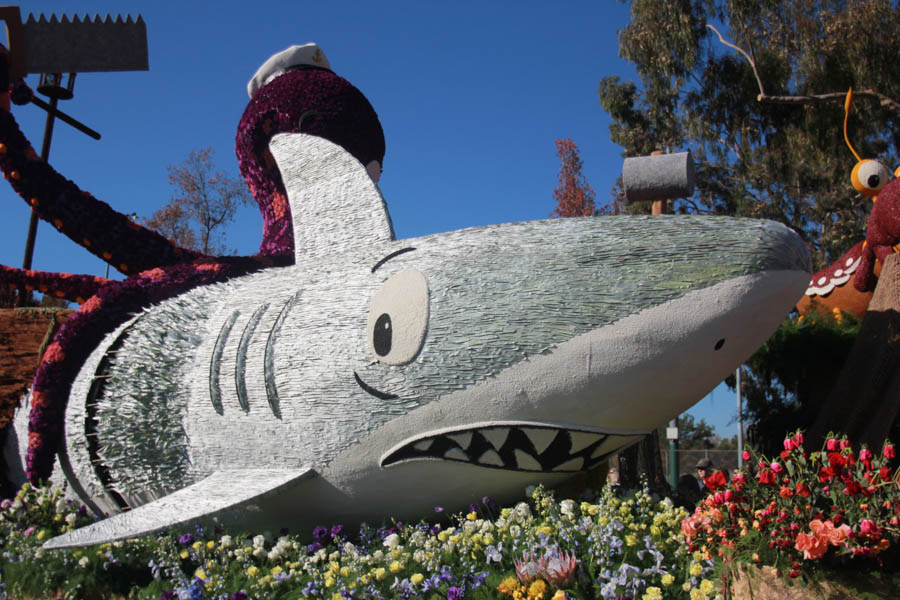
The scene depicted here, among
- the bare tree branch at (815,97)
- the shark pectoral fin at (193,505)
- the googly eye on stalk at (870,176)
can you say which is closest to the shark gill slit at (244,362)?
the shark pectoral fin at (193,505)

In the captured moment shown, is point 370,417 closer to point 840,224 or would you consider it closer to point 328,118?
point 328,118

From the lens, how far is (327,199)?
172 inches

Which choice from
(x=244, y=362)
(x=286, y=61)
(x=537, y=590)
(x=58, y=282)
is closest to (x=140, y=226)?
(x=58, y=282)

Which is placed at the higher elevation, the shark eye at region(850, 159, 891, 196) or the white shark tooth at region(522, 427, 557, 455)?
the shark eye at region(850, 159, 891, 196)

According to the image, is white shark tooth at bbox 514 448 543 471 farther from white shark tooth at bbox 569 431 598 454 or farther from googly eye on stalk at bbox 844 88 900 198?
googly eye on stalk at bbox 844 88 900 198

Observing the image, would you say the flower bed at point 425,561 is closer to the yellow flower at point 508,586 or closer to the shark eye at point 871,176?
the yellow flower at point 508,586

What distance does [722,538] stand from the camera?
102 inches

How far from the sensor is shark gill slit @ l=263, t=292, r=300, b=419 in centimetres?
369

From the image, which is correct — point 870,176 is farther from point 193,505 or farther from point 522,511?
point 193,505

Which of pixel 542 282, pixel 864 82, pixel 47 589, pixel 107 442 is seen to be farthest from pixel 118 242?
→ pixel 864 82

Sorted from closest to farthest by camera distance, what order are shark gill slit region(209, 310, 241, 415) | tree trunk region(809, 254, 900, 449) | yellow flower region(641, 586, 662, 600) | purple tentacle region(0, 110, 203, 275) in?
yellow flower region(641, 586, 662, 600) < shark gill slit region(209, 310, 241, 415) < tree trunk region(809, 254, 900, 449) < purple tentacle region(0, 110, 203, 275)

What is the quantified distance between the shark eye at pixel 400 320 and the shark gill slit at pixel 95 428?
5.70 ft

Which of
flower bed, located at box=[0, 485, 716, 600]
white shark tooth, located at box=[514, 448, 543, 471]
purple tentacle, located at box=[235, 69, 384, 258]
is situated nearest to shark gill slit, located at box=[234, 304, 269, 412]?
flower bed, located at box=[0, 485, 716, 600]

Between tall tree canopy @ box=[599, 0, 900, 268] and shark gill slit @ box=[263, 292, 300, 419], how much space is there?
1292 centimetres
